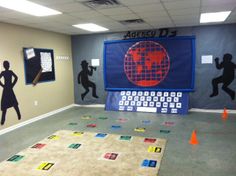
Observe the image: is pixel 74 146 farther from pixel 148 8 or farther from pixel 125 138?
pixel 148 8

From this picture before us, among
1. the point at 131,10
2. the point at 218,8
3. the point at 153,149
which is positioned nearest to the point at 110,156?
the point at 153,149

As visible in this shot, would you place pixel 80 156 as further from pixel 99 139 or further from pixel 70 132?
pixel 70 132

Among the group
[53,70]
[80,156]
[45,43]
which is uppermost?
[45,43]

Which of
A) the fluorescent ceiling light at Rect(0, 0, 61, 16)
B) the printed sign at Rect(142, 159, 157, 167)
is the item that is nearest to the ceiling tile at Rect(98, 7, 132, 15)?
the fluorescent ceiling light at Rect(0, 0, 61, 16)

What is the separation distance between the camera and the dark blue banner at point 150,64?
5.86m

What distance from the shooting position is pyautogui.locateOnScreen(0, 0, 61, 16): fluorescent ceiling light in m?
3.06

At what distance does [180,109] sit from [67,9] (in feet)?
12.4

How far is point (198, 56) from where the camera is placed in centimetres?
576

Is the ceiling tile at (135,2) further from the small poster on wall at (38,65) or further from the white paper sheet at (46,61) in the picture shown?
the white paper sheet at (46,61)

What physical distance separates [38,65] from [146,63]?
2894mm

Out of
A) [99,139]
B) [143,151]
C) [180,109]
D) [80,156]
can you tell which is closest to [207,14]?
[180,109]

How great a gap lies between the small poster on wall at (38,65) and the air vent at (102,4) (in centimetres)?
247

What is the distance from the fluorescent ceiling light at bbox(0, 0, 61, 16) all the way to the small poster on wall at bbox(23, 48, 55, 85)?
→ 1.60m

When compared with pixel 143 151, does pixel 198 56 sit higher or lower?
higher
